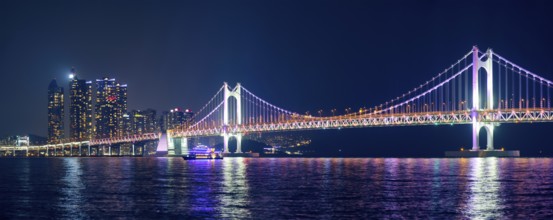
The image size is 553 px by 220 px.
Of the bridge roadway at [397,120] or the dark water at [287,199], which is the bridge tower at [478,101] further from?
the dark water at [287,199]

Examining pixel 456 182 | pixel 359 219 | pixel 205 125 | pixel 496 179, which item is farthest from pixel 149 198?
pixel 205 125

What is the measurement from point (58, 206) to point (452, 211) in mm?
15061

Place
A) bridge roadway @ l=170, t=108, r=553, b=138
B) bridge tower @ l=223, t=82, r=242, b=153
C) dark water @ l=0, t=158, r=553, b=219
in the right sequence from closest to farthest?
dark water @ l=0, t=158, r=553, b=219 → bridge roadway @ l=170, t=108, r=553, b=138 → bridge tower @ l=223, t=82, r=242, b=153

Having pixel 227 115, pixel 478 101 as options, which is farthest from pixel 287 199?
pixel 227 115

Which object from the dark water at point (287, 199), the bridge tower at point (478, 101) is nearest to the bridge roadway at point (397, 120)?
the bridge tower at point (478, 101)

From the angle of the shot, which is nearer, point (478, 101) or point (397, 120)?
point (478, 101)

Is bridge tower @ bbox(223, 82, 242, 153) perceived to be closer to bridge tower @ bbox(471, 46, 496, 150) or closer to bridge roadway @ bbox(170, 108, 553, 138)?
bridge roadway @ bbox(170, 108, 553, 138)

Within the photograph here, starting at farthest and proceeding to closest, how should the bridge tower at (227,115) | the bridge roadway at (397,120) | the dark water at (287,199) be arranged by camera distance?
the bridge tower at (227,115) < the bridge roadway at (397,120) < the dark water at (287,199)

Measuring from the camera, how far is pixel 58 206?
105ft

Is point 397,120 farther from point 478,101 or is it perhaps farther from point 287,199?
point 287,199

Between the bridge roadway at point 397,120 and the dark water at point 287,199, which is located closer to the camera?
the dark water at point 287,199

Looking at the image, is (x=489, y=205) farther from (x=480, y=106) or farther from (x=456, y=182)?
(x=480, y=106)

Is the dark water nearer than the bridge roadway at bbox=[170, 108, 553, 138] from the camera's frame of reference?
Yes

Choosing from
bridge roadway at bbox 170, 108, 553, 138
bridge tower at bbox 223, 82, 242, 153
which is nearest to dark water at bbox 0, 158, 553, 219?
bridge roadway at bbox 170, 108, 553, 138
